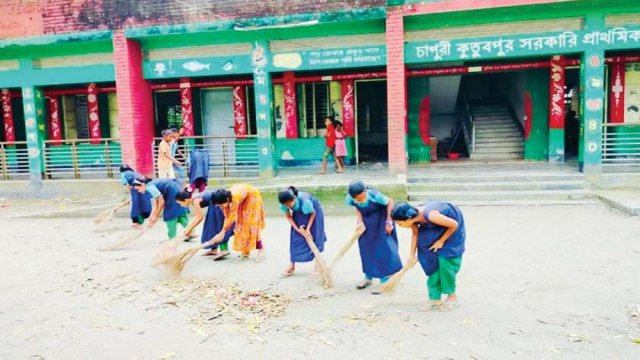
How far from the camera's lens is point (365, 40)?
10.8 meters

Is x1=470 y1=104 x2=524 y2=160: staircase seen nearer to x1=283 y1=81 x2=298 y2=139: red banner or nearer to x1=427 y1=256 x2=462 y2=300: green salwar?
x1=283 y1=81 x2=298 y2=139: red banner

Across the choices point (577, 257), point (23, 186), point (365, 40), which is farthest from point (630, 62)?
point (23, 186)

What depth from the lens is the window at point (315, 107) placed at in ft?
44.7

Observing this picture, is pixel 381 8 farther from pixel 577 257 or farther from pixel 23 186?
pixel 23 186

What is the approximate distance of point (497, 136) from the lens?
14.3 metres

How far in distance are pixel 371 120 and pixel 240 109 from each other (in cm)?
394

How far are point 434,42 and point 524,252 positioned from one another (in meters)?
5.50

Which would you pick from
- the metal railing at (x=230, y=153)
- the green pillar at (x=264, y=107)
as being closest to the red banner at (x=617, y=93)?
the green pillar at (x=264, y=107)

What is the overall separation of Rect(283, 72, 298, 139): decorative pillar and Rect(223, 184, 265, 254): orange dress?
739cm

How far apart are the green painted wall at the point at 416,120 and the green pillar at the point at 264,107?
159 inches

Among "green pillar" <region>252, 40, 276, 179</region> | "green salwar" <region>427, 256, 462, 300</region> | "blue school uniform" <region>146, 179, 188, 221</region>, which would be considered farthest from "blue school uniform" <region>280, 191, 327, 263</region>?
"green pillar" <region>252, 40, 276, 179</region>

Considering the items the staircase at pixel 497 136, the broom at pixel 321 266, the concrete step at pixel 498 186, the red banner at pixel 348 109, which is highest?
the red banner at pixel 348 109

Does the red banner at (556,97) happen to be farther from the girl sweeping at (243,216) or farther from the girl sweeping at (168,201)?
the girl sweeping at (168,201)

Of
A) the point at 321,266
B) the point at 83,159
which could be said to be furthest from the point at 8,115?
the point at 321,266
